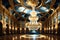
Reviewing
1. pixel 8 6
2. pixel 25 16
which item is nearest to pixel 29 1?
pixel 8 6

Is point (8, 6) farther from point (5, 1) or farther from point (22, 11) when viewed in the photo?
point (22, 11)

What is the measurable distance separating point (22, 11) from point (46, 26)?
14.9 feet

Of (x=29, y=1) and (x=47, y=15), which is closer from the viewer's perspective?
(x=29, y=1)

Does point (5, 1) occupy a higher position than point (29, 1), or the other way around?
point (5, 1)

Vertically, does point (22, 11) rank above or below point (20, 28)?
above

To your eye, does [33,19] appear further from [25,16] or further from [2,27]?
[25,16]

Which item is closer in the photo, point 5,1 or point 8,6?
point 5,1

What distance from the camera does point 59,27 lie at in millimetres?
18562

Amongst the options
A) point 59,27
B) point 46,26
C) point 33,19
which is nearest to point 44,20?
point 46,26

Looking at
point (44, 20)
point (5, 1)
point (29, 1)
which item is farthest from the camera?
point (44, 20)

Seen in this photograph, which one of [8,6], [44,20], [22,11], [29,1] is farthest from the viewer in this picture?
[44,20]

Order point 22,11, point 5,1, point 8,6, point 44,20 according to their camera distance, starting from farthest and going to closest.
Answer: point 44,20, point 22,11, point 8,6, point 5,1

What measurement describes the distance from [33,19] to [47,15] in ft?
41.5

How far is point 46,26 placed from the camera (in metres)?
25.1
